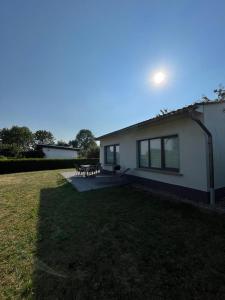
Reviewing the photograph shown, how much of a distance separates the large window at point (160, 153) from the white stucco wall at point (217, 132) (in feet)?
4.24

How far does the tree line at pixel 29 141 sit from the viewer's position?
31.6 meters

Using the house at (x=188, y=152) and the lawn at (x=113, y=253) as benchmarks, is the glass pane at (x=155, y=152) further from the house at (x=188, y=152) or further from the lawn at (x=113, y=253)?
the lawn at (x=113, y=253)

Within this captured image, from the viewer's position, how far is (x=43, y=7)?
6750 mm

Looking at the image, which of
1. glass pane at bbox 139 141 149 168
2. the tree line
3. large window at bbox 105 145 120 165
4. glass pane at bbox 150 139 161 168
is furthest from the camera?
the tree line

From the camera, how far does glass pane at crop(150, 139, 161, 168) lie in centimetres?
784

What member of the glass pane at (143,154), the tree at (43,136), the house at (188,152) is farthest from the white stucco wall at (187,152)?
the tree at (43,136)

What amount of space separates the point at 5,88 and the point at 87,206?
1109 centimetres

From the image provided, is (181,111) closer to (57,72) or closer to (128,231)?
(128,231)

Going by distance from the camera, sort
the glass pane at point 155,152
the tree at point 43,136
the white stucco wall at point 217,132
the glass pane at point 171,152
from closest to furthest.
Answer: the white stucco wall at point 217,132 < the glass pane at point 171,152 < the glass pane at point 155,152 < the tree at point 43,136

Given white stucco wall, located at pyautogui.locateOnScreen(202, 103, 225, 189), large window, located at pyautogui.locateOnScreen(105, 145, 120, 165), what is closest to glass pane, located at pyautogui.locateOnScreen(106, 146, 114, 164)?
large window, located at pyautogui.locateOnScreen(105, 145, 120, 165)

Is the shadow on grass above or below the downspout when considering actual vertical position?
below

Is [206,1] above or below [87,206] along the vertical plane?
above

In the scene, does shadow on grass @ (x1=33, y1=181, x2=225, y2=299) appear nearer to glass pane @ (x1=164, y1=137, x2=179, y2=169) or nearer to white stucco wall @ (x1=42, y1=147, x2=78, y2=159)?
glass pane @ (x1=164, y1=137, x2=179, y2=169)

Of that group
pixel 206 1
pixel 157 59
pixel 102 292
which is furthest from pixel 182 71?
pixel 102 292
